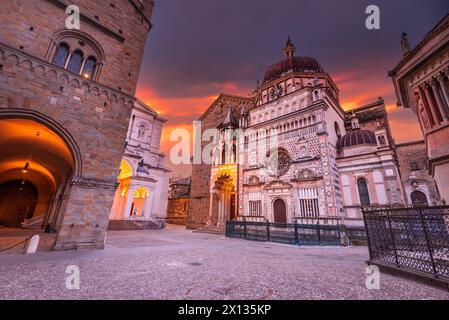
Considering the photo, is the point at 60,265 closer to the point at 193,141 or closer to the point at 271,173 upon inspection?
the point at 271,173

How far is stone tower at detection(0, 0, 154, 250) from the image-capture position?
23.5ft

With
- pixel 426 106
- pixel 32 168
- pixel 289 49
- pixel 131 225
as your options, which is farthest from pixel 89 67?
pixel 289 49

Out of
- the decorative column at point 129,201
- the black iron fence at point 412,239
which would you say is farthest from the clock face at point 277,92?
the decorative column at point 129,201

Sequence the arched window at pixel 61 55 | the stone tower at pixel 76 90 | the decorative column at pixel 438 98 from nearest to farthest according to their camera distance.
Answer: the decorative column at pixel 438 98 < the stone tower at pixel 76 90 < the arched window at pixel 61 55

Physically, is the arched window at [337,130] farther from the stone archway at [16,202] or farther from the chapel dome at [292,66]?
the stone archway at [16,202]

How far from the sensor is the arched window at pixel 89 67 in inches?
361

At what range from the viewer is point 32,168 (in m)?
16.8

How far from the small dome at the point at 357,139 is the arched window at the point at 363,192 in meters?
3.40

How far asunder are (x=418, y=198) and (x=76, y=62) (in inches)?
1318

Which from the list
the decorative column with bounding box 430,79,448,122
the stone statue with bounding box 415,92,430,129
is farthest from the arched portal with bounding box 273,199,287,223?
the decorative column with bounding box 430,79,448,122

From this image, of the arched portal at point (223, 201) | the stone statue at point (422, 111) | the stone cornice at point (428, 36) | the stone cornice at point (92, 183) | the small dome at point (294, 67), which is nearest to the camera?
the stone cornice at point (428, 36)

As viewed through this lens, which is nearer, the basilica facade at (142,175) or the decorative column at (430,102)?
the decorative column at (430,102)

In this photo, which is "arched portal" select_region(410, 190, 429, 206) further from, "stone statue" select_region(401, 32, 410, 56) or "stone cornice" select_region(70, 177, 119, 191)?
"stone cornice" select_region(70, 177, 119, 191)

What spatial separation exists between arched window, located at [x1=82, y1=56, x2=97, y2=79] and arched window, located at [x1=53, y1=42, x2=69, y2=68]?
78 cm
